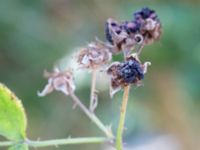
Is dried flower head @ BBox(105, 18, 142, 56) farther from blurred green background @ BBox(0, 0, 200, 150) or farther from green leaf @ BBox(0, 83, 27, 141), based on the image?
blurred green background @ BBox(0, 0, 200, 150)

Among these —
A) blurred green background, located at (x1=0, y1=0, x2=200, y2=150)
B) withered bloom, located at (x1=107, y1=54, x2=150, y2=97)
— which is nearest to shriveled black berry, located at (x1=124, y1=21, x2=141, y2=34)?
withered bloom, located at (x1=107, y1=54, x2=150, y2=97)

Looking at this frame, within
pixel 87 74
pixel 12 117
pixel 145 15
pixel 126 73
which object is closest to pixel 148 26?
pixel 145 15

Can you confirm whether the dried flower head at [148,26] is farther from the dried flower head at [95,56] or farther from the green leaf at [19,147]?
the green leaf at [19,147]

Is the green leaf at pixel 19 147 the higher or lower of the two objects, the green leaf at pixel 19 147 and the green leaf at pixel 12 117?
the lower

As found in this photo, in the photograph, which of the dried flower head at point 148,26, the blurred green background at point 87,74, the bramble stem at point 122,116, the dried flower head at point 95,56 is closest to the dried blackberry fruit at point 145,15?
the dried flower head at point 148,26

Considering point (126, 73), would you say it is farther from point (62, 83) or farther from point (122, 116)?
point (62, 83)

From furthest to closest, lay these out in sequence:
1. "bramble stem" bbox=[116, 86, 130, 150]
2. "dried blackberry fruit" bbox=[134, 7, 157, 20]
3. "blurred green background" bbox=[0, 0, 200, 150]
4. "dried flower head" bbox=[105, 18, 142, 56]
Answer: "blurred green background" bbox=[0, 0, 200, 150] < "dried blackberry fruit" bbox=[134, 7, 157, 20] < "dried flower head" bbox=[105, 18, 142, 56] < "bramble stem" bbox=[116, 86, 130, 150]
